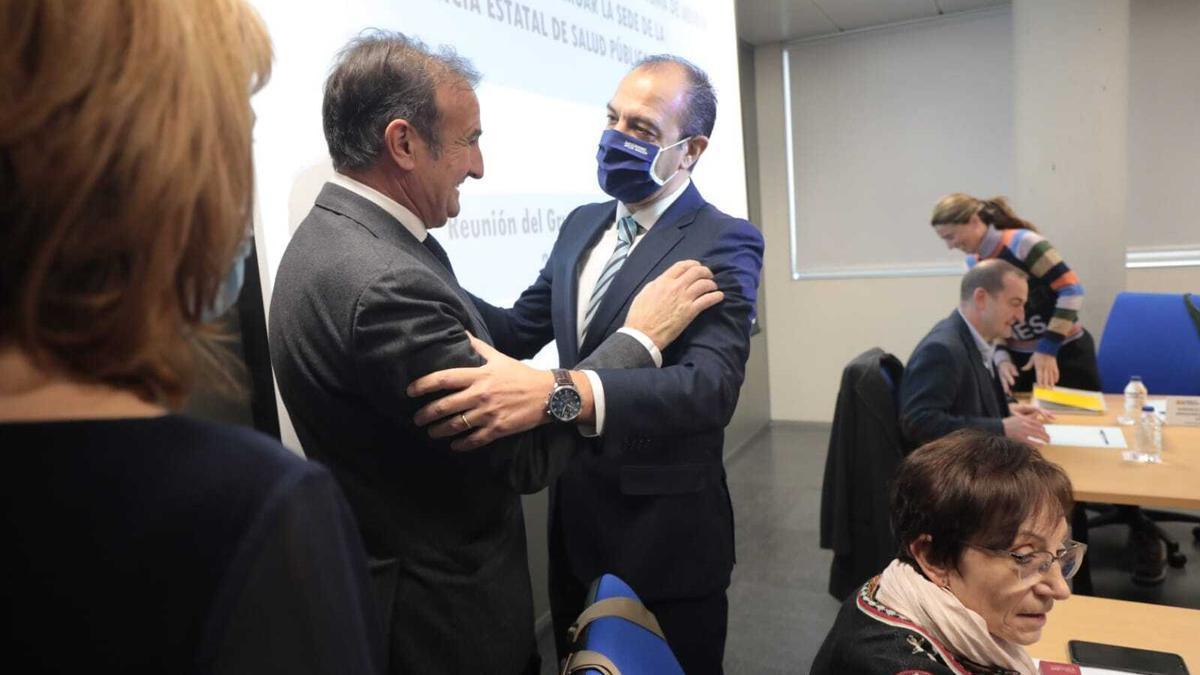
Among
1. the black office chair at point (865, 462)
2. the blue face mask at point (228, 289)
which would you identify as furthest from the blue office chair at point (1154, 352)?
the blue face mask at point (228, 289)

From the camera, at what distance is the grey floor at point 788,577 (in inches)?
106

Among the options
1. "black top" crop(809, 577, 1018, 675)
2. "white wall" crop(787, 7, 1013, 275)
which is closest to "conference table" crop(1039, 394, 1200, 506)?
"black top" crop(809, 577, 1018, 675)

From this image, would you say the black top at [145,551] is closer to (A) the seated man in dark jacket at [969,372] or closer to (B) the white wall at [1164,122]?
(A) the seated man in dark jacket at [969,372]

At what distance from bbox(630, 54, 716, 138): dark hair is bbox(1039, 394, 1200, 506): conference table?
141cm

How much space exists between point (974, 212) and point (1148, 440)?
1377mm

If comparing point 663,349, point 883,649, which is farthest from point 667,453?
point 883,649

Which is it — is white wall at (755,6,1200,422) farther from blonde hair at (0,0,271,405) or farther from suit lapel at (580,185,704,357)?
blonde hair at (0,0,271,405)

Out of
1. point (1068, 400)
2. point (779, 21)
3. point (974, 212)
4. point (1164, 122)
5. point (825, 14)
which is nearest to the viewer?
point (1068, 400)

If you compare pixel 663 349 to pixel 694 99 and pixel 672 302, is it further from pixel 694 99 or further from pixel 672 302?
pixel 694 99

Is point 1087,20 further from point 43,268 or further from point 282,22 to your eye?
point 43,268

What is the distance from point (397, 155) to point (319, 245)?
17cm

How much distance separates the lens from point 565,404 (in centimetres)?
104

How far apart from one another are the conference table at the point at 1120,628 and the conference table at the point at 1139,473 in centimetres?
61

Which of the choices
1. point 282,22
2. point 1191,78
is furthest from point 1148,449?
point 1191,78
